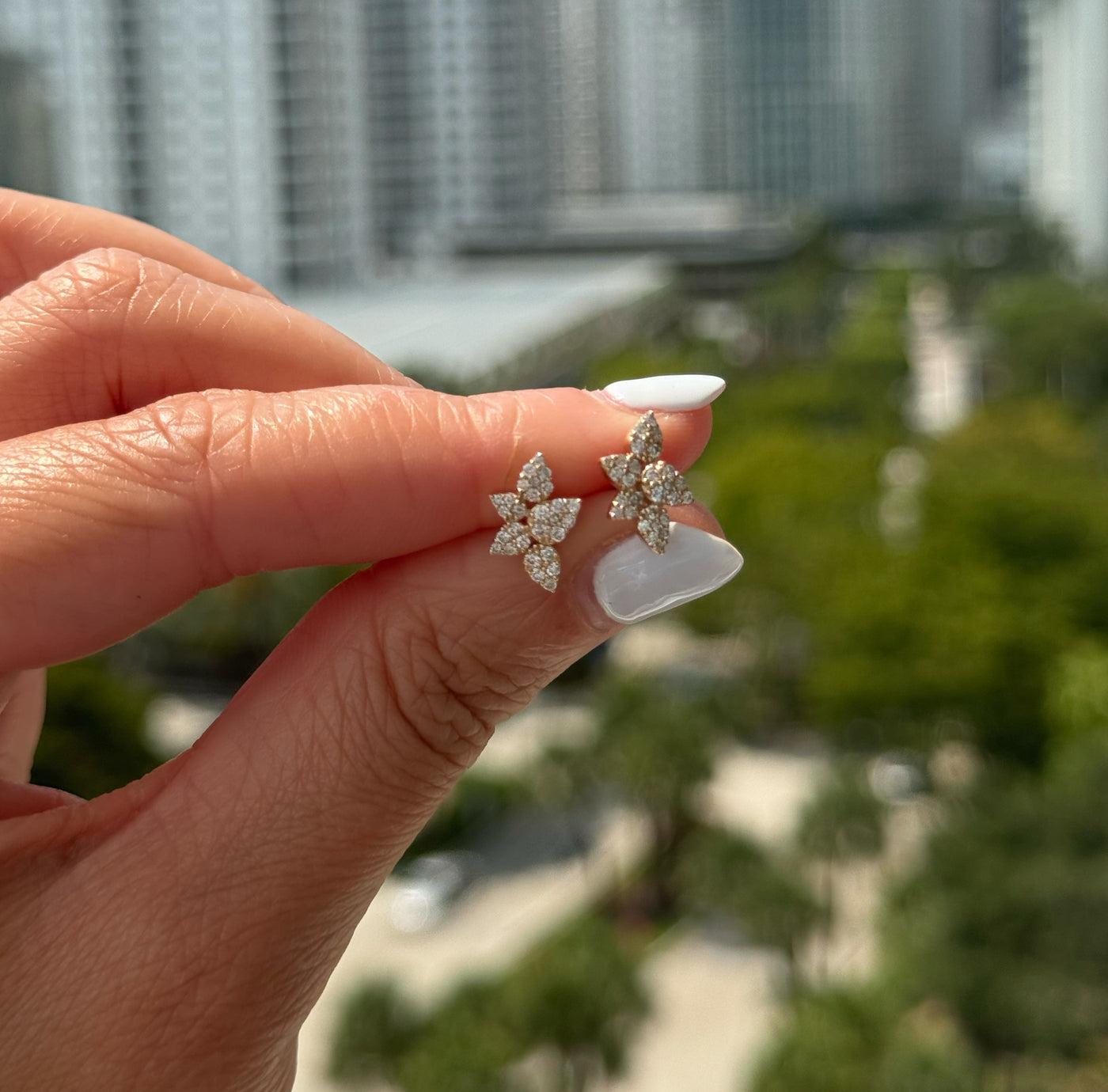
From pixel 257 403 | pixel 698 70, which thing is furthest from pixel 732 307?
pixel 257 403

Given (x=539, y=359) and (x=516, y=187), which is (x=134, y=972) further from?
(x=516, y=187)

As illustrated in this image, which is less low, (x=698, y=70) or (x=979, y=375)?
(x=698, y=70)

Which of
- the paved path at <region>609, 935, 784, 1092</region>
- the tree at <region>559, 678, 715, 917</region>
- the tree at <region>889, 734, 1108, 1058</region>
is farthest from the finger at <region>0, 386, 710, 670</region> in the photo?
the tree at <region>559, 678, 715, 917</region>

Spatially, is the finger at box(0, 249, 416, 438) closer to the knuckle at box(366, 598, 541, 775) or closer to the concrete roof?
the knuckle at box(366, 598, 541, 775)

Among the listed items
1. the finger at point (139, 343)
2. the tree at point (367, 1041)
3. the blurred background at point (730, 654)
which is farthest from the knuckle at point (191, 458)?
the tree at point (367, 1041)

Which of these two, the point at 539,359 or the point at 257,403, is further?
the point at 539,359

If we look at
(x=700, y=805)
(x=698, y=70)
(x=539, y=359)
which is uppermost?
(x=698, y=70)

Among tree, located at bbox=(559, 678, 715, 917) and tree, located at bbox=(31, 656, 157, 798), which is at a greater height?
tree, located at bbox=(31, 656, 157, 798)
